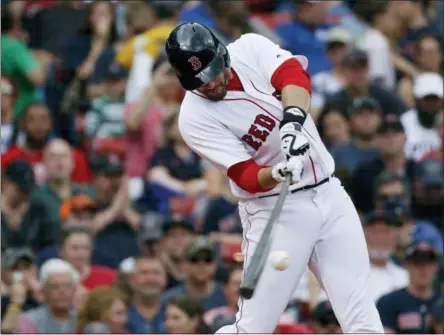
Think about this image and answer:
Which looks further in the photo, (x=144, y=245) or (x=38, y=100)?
(x=38, y=100)

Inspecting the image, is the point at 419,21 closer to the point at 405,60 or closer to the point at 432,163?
the point at 405,60

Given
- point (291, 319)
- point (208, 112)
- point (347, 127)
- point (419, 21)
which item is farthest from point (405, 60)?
point (208, 112)

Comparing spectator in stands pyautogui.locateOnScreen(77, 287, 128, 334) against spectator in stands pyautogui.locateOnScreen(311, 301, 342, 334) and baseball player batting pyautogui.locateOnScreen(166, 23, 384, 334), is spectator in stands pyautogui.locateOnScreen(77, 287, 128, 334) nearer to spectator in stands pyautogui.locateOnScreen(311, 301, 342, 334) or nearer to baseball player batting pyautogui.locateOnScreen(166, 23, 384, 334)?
spectator in stands pyautogui.locateOnScreen(311, 301, 342, 334)

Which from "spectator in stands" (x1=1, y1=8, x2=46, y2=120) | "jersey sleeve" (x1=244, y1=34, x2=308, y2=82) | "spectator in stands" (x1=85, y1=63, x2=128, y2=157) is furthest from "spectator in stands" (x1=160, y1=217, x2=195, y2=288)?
"jersey sleeve" (x1=244, y1=34, x2=308, y2=82)

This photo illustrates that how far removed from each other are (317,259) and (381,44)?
22.3 ft

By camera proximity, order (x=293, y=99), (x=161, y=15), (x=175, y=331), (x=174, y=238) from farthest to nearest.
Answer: (x=161, y=15) → (x=174, y=238) → (x=175, y=331) → (x=293, y=99)

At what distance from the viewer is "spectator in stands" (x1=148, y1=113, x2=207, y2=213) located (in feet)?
40.9

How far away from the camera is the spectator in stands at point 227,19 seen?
13094 millimetres

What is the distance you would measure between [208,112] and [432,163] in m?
5.06

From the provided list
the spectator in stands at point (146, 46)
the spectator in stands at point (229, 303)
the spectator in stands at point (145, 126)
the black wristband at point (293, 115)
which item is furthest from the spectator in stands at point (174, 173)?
the black wristband at point (293, 115)

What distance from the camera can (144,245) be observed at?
38.7ft

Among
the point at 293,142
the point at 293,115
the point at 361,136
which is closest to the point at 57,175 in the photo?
the point at 361,136

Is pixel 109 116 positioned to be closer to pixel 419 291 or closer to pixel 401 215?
pixel 401 215

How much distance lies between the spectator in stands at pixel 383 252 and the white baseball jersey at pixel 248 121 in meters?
3.37
